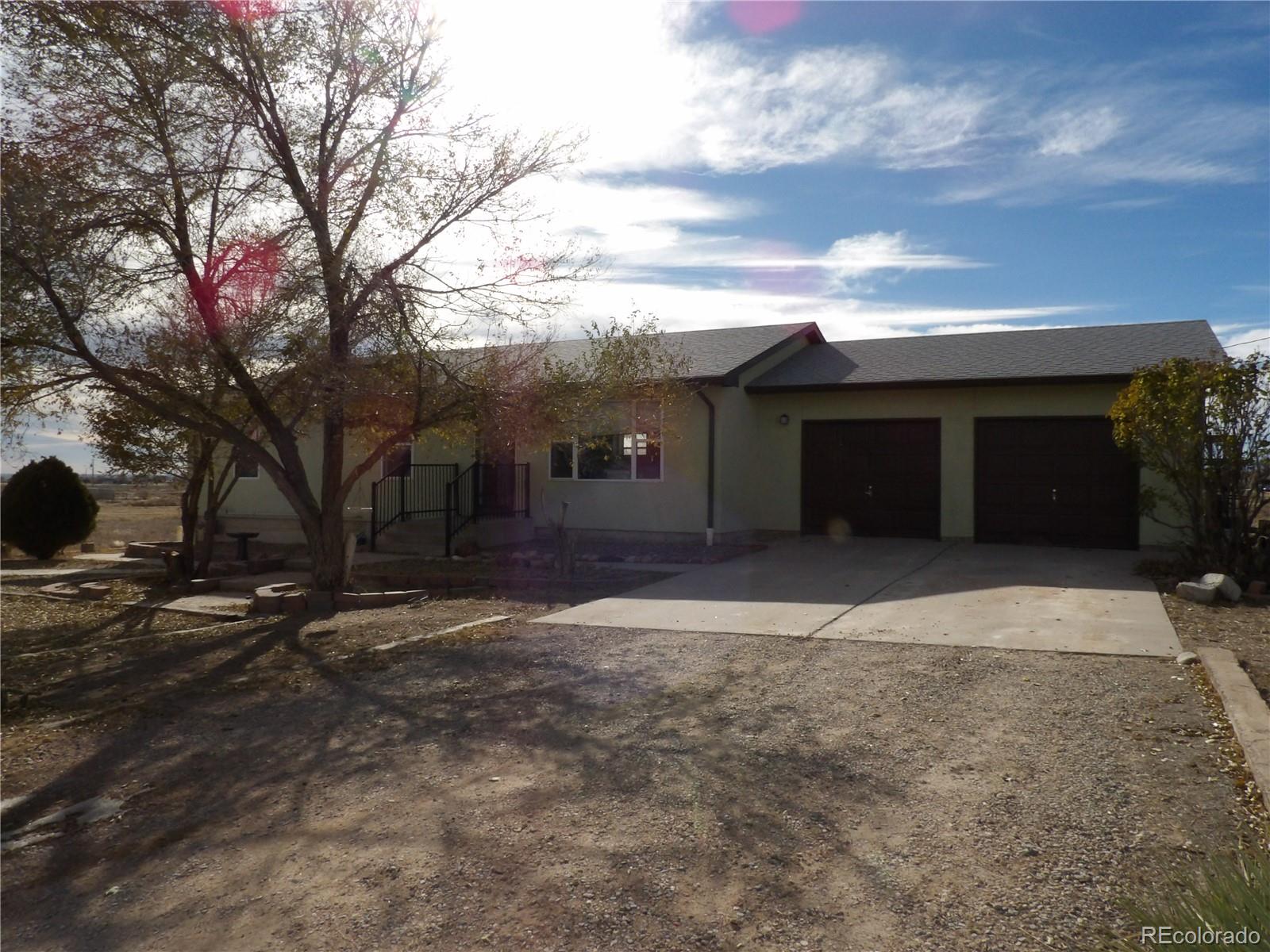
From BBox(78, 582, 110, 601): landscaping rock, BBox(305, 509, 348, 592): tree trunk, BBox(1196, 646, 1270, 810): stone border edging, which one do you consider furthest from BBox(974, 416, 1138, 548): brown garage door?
BBox(78, 582, 110, 601): landscaping rock

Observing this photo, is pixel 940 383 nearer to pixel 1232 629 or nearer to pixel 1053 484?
pixel 1053 484

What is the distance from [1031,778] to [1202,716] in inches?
64.7

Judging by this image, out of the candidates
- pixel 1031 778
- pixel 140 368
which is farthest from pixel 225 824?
pixel 140 368

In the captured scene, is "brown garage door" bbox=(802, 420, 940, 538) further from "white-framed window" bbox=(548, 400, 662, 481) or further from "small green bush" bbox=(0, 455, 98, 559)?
"small green bush" bbox=(0, 455, 98, 559)

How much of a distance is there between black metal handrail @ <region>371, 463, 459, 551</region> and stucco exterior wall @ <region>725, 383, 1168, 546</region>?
511 cm

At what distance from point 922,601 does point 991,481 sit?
5.97 metres

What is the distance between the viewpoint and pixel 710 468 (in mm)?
15172

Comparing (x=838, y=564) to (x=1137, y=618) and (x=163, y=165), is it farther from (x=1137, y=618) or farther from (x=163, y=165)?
(x=163, y=165)

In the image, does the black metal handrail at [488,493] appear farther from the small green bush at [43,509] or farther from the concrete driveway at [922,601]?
the small green bush at [43,509]

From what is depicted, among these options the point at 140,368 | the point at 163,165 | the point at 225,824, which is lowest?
the point at 225,824

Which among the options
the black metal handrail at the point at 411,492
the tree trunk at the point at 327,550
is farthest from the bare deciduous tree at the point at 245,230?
the black metal handrail at the point at 411,492

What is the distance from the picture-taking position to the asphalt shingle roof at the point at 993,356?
46.1 feet

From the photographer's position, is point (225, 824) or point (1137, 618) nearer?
point (225, 824)

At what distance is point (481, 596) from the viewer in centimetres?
1097
